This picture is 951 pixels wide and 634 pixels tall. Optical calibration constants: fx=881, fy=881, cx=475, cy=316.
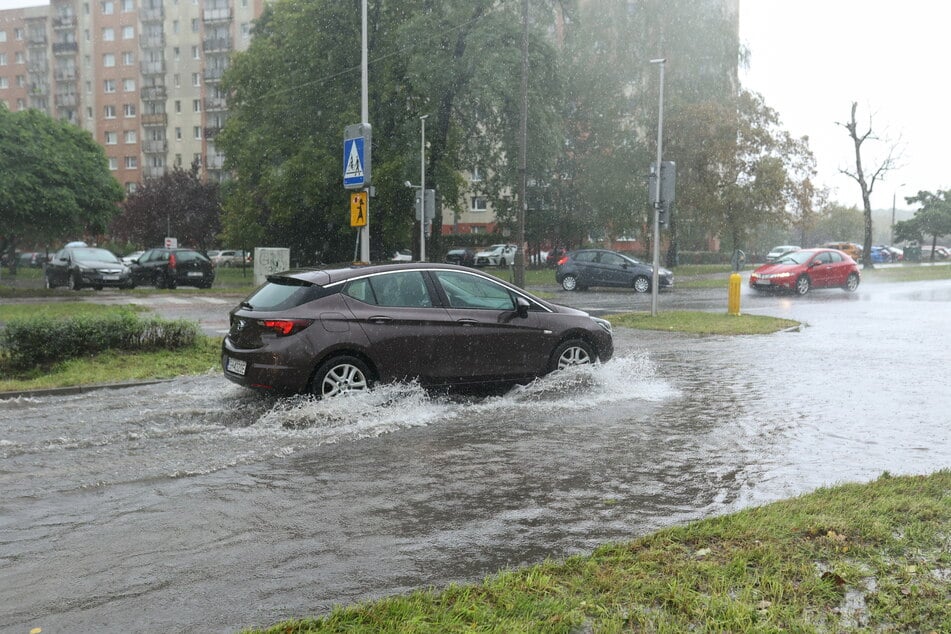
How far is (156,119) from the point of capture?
298 feet

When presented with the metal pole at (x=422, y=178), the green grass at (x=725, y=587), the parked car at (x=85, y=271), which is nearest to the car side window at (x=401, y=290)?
the green grass at (x=725, y=587)

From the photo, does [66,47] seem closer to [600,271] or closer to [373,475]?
[600,271]

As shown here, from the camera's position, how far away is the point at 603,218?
1944 inches

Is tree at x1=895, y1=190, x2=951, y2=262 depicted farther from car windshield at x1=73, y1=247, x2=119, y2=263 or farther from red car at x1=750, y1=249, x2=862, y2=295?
car windshield at x1=73, y1=247, x2=119, y2=263

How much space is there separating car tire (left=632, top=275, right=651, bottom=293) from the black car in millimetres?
16436

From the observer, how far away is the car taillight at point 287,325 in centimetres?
846

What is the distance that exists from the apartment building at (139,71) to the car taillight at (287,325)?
81935 mm

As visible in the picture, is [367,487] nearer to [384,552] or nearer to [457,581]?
[384,552]

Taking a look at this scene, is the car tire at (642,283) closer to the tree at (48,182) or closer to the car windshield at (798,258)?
the car windshield at (798,258)

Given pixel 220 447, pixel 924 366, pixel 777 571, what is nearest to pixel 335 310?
pixel 220 447

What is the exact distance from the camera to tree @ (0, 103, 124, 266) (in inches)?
1079

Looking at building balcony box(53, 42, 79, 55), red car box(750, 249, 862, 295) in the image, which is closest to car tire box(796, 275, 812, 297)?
red car box(750, 249, 862, 295)

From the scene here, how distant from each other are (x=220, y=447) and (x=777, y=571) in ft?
15.3

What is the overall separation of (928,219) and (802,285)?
47.1 meters
